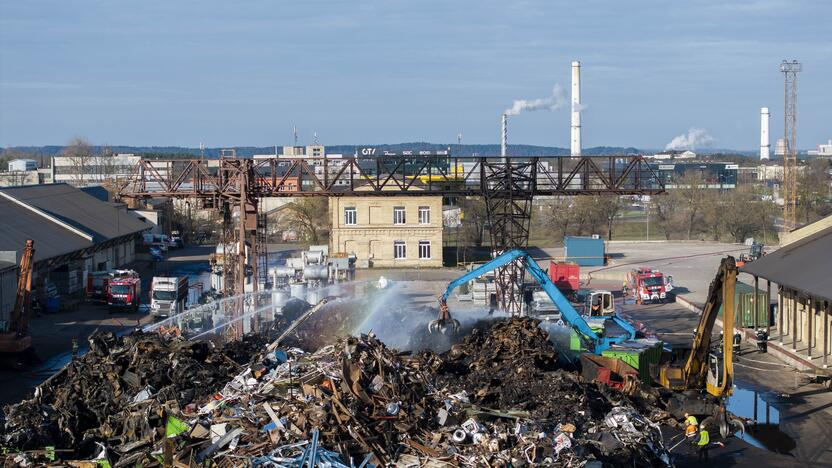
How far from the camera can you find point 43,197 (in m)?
51.4

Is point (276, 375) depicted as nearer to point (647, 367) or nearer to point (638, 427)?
point (638, 427)

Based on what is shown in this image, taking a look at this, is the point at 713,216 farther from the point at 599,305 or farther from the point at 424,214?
the point at 599,305

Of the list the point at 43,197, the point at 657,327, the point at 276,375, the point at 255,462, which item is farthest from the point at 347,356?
the point at 43,197

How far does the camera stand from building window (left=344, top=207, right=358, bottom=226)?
56.3 metres

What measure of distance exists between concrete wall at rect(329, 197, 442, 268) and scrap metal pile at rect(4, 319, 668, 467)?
3369 cm

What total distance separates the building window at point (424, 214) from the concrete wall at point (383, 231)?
0.62 feet

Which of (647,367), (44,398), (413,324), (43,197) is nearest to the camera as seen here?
(44,398)

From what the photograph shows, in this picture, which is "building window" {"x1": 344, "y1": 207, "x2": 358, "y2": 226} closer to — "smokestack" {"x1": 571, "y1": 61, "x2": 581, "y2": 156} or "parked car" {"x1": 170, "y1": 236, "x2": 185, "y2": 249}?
"parked car" {"x1": 170, "y1": 236, "x2": 185, "y2": 249}

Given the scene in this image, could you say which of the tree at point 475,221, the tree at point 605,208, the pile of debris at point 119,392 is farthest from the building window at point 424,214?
the pile of debris at point 119,392

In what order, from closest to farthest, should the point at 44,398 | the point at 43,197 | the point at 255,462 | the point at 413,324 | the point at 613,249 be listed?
the point at 255,462
the point at 44,398
the point at 413,324
the point at 43,197
the point at 613,249

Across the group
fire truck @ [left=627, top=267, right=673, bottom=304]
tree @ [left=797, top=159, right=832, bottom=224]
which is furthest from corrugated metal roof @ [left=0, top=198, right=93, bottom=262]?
tree @ [left=797, top=159, right=832, bottom=224]

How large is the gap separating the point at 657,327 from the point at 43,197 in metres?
34.3

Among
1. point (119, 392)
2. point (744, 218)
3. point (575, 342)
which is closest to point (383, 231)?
point (575, 342)

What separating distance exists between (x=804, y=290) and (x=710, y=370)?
580 centimetres
